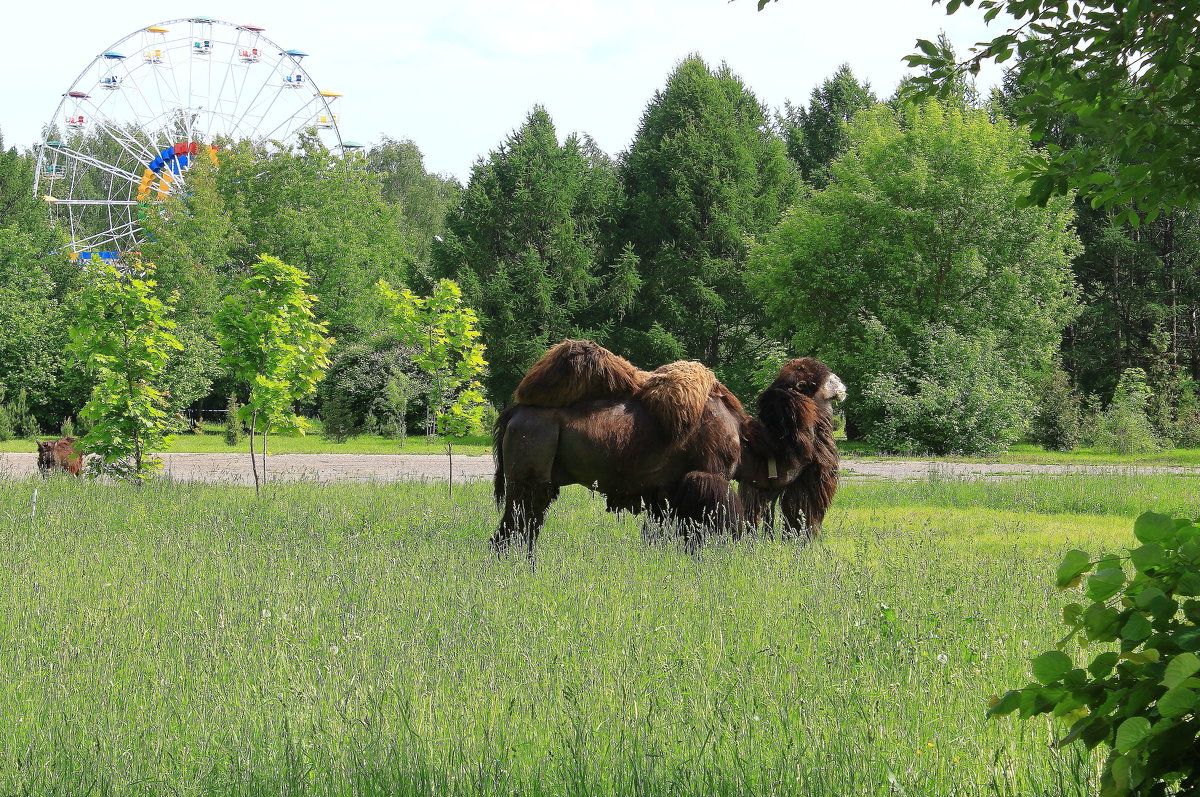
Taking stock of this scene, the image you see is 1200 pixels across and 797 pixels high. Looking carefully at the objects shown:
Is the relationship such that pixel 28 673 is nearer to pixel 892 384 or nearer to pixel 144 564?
pixel 144 564

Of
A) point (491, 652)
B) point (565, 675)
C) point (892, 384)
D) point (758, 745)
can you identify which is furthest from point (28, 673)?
point (892, 384)

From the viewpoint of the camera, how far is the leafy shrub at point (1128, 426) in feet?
85.1

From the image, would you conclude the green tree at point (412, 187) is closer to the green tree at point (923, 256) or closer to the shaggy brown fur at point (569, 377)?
the green tree at point (923, 256)


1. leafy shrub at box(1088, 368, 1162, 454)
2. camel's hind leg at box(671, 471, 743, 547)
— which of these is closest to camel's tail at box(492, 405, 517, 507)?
camel's hind leg at box(671, 471, 743, 547)

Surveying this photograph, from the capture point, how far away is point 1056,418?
30.4 m

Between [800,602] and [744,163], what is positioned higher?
[744,163]

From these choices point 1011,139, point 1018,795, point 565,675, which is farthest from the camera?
point 1011,139

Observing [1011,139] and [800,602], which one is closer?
[800,602]

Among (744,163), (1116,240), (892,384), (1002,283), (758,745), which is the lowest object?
(758,745)

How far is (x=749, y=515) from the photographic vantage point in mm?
8742

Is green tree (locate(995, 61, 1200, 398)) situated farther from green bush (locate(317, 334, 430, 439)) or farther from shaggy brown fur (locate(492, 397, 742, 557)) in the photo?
shaggy brown fur (locate(492, 397, 742, 557))

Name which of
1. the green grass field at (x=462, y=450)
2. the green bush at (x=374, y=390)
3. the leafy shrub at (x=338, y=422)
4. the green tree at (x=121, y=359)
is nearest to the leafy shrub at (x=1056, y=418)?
the green grass field at (x=462, y=450)

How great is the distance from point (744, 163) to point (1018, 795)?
127ft

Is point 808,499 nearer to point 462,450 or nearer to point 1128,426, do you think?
point 1128,426
